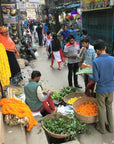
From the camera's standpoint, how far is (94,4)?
9.60 m

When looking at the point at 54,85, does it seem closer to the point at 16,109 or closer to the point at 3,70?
the point at 3,70

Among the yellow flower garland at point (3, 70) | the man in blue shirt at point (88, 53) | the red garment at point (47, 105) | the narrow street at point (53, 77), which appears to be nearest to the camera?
the red garment at point (47, 105)

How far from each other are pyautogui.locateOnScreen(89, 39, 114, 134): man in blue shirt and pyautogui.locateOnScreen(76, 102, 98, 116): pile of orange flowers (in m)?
0.34

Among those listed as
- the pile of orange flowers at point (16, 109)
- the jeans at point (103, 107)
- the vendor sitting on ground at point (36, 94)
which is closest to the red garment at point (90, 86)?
the jeans at point (103, 107)

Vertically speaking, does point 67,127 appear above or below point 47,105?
below

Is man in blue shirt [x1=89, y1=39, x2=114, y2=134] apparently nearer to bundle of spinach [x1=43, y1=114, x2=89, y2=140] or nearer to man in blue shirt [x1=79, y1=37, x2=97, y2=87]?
bundle of spinach [x1=43, y1=114, x2=89, y2=140]

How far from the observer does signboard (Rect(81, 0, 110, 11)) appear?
26.8ft

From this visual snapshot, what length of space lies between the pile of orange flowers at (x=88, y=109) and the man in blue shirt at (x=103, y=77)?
0.34 m

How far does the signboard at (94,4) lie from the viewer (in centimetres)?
816

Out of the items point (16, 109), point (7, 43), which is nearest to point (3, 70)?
point (7, 43)

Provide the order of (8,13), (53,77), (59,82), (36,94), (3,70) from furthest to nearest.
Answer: (8,13)
(53,77)
(59,82)
(3,70)
(36,94)

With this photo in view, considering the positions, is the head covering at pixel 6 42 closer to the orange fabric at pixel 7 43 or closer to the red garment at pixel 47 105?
the orange fabric at pixel 7 43

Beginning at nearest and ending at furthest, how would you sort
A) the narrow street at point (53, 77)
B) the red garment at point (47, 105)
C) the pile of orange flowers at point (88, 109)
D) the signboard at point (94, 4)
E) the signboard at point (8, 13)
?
the pile of orange flowers at point (88, 109) < the red garment at point (47, 105) < the narrow street at point (53, 77) < the signboard at point (8, 13) < the signboard at point (94, 4)

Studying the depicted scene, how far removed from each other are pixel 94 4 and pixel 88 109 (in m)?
8.04
